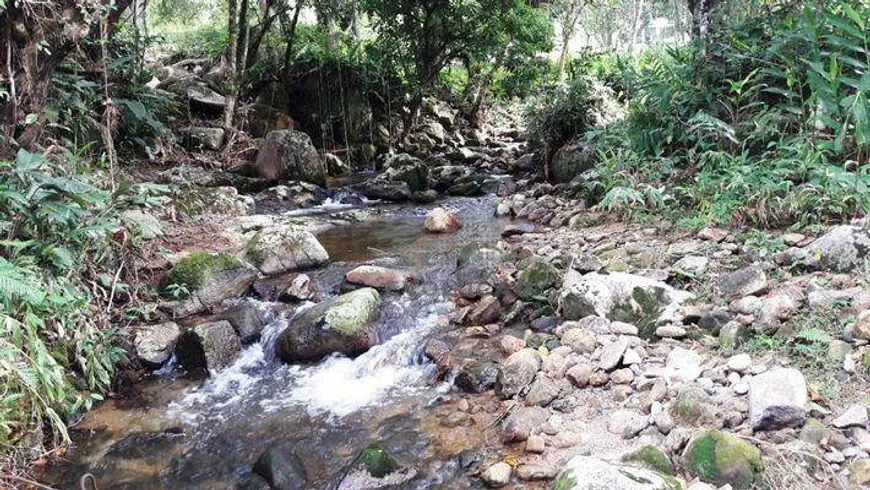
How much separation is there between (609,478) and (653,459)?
43 cm

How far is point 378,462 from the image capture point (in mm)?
3348

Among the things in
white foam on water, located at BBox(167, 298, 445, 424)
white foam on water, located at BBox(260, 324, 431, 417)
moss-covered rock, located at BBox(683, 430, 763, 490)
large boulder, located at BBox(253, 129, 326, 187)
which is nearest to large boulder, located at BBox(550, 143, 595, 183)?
large boulder, located at BBox(253, 129, 326, 187)

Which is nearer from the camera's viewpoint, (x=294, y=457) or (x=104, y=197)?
(x=294, y=457)

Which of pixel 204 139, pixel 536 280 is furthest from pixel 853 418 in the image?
pixel 204 139

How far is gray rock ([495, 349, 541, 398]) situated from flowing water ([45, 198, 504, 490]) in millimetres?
520

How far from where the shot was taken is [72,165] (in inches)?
213

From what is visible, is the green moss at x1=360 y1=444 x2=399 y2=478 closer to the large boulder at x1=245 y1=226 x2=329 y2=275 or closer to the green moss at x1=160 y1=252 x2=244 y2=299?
the green moss at x1=160 y1=252 x2=244 y2=299

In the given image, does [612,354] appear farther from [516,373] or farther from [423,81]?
[423,81]

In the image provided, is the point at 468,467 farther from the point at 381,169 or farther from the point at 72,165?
the point at 381,169

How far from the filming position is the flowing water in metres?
3.52

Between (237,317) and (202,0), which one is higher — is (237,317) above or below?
below

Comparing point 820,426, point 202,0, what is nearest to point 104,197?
point 820,426

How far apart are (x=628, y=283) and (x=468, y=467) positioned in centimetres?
202

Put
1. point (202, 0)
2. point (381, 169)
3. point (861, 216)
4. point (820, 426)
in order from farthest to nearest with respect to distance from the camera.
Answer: point (202, 0) < point (381, 169) < point (861, 216) < point (820, 426)
